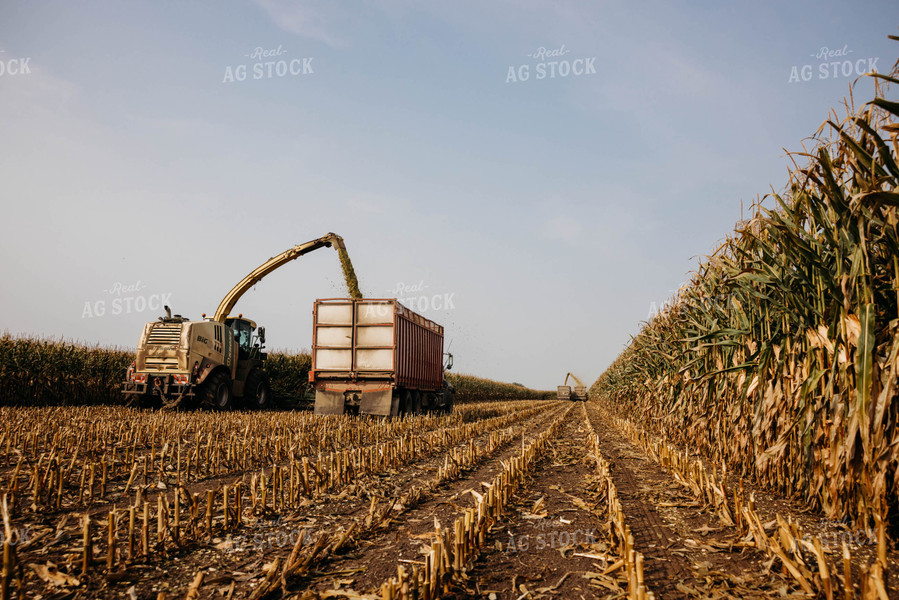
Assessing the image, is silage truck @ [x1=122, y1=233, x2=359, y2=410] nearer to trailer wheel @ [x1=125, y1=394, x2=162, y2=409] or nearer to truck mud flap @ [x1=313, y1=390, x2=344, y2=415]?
trailer wheel @ [x1=125, y1=394, x2=162, y2=409]

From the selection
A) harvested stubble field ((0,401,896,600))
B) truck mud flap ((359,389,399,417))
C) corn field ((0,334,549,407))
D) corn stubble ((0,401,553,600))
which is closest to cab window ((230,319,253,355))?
corn field ((0,334,549,407))

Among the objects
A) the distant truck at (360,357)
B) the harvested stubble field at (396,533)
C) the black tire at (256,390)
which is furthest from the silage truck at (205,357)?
the harvested stubble field at (396,533)

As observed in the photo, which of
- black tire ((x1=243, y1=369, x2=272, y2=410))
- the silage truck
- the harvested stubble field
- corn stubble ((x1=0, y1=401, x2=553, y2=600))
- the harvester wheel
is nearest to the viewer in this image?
the harvested stubble field

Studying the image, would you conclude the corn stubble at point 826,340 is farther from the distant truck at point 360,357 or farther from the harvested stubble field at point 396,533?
the distant truck at point 360,357

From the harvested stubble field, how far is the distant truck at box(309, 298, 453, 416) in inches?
219

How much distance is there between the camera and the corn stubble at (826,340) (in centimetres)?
361

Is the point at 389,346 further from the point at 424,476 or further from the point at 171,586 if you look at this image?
the point at 171,586

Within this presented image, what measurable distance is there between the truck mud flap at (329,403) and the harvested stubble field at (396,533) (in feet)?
18.3

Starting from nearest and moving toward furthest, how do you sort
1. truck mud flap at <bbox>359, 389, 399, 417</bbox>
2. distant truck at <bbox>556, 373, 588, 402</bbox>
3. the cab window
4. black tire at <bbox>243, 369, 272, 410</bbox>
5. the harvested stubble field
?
the harvested stubble field < truck mud flap at <bbox>359, 389, 399, 417</bbox> < the cab window < black tire at <bbox>243, 369, 272, 410</bbox> < distant truck at <bbox>556, 373, 588, 402</bbox>

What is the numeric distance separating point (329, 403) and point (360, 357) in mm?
1412

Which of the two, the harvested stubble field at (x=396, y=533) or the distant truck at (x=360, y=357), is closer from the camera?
the harvested stubble field at (x=396, y=533)

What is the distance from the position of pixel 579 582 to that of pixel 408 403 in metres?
11.4

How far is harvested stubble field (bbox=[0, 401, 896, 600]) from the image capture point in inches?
135

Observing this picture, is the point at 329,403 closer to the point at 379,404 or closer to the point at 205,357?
the point at 379,404
